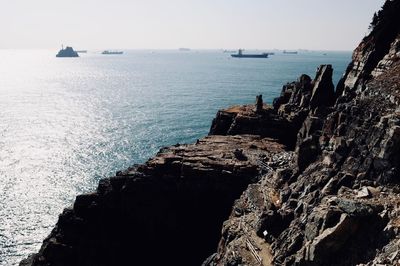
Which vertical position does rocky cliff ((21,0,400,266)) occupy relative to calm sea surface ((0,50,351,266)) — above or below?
above

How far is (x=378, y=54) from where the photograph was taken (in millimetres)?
59750

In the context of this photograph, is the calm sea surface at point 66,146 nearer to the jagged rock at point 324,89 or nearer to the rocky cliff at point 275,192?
the rocky cliff at point 275,192

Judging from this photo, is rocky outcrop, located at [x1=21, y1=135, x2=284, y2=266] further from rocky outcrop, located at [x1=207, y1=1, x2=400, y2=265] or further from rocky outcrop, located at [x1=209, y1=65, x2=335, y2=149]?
rocky outcrop, located at [x1=209, y1=65, x2=335, y2=149]

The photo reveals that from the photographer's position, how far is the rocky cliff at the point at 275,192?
36.8 metres

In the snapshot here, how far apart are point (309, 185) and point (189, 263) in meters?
26.0

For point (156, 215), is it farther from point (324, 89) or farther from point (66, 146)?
point (66, 146)

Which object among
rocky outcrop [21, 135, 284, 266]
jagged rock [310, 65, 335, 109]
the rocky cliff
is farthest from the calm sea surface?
jagged rock [310, 65, 335, 109]

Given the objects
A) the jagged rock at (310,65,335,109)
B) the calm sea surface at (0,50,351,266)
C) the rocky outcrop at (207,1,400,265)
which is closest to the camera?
the rocky outcrop at (207,1,400,265)

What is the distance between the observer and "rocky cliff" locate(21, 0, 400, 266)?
36.8 metres

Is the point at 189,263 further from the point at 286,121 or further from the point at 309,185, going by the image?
the point at 286,121

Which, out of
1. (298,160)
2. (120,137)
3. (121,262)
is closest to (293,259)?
(298,160)

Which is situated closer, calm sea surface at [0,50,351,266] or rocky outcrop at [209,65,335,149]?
rocky outcrop at [209,65,335,149]

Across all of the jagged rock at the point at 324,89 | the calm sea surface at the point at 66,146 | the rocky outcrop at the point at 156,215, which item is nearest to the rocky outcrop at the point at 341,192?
the rocky outcrop at the point at 156,215

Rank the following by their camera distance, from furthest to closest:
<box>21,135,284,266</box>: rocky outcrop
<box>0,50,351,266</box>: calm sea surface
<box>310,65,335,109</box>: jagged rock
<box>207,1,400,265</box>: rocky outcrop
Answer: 1. <box>0,50,351,266</box>: calm sea surface
2. <box>310,65,335,109</box>: jagged rock
3. <box>21,135,284,266</box>: rocky outcrop
4. <box>207,1,400,265</box>: rocky outcrop
